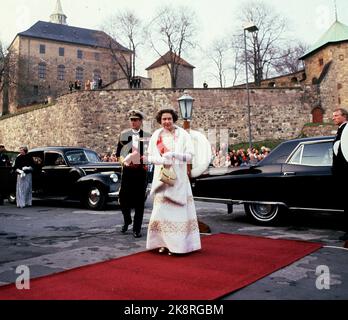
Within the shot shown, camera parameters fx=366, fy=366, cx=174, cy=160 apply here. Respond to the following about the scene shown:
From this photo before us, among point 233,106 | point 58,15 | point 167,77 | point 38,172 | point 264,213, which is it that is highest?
point 58,15

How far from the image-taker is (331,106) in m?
35.0

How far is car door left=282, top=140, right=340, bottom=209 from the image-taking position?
21.0 ft

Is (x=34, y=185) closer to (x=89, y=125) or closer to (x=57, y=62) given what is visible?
(x=89, y=125)

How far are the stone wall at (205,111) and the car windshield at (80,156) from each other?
2302 cm

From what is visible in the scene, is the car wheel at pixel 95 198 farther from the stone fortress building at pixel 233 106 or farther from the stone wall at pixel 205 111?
the stone wall at pixel 205 111

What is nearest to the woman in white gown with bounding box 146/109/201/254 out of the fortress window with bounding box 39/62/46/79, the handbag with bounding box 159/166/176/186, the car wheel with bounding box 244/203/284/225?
the handbag with bounding box 159/166/176/186

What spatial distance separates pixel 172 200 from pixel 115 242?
4.84ft

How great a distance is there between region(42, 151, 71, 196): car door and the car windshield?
0.72 feet

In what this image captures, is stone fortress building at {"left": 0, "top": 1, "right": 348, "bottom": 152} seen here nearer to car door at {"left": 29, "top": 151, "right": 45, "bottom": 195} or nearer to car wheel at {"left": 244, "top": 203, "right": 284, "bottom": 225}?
car door at {"left": 29, "top": 151, "right": 45, "bottom": 195}

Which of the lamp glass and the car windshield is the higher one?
the lamp glass

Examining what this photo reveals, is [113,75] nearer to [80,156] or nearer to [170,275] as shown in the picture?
[80,156]

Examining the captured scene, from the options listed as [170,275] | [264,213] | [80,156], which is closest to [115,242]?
[170,275]

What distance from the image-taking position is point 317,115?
3519 centimetres
